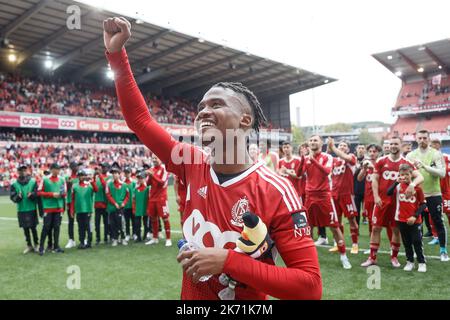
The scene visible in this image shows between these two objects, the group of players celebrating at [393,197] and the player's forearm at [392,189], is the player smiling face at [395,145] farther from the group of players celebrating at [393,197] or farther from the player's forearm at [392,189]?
the player's forearm at [392,189]

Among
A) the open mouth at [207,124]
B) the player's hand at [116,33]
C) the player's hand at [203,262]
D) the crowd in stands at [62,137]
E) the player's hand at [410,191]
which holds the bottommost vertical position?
the player's hand at [410,191]

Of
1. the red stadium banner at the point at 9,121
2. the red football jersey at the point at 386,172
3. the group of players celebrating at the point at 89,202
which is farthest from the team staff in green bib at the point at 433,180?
the red stadium banner at the point at 9,121

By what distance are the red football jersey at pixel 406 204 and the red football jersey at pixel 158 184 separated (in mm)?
4686

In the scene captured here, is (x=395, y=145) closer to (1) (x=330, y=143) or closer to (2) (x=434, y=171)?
(2) (x=434, y=171)

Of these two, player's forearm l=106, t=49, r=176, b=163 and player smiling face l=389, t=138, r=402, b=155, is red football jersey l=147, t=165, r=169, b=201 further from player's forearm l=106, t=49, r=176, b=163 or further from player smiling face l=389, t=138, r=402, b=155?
player's forearm l=106, t=49, r=176, b=163

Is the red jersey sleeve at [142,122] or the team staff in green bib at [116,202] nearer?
the red jersey sleeve at [142,122]

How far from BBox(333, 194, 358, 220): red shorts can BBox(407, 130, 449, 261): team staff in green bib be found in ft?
4.26

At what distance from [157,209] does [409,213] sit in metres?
4.97

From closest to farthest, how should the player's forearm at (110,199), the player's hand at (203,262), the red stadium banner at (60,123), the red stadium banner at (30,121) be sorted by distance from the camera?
the player's hand at (203,262), the player's forearm at (110,199), the red stadium banner at (60,123), the red stadium banner at (30,121)

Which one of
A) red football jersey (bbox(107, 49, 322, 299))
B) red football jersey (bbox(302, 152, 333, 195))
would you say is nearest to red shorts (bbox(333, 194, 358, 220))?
red football jersey (bbox(302, 152, 333, 195))

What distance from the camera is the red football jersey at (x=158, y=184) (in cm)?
829

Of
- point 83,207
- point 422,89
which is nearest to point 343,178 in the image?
point 83,207

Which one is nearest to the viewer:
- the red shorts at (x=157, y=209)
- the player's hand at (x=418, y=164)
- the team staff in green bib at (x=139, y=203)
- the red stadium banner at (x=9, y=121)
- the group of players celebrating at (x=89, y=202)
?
the player's hand at (x=418, y=164)
